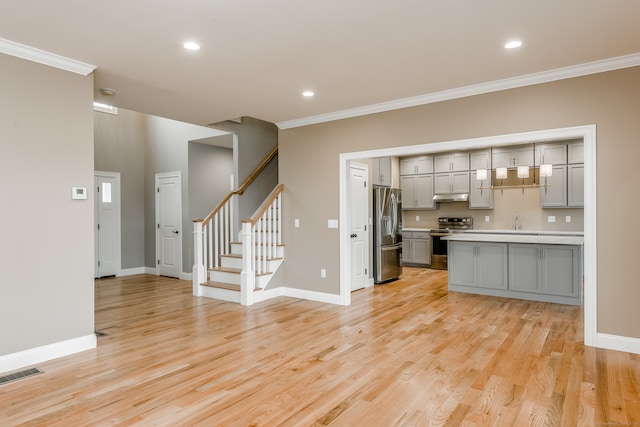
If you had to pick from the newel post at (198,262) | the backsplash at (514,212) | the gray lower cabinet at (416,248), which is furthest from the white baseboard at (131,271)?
the backsplash at (514,212)

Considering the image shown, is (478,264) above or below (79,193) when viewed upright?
below

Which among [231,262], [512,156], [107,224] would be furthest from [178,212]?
[512,156]

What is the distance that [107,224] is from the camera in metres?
7.70

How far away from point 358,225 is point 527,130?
2.98m

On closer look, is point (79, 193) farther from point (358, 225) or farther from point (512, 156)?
point (512, 156)

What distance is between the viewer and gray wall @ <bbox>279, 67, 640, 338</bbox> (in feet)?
11.3

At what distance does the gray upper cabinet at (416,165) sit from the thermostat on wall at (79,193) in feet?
23.2

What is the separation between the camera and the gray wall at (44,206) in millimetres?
3131

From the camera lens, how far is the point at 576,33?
2930 mm

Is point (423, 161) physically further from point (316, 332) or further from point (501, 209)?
point (316, 332)

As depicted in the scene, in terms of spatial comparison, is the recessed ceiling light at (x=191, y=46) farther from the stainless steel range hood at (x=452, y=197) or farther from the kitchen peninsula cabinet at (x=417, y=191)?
the kitchen peninsula cabinet at (x=417, y=191)

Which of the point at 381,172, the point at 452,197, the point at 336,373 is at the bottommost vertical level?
the point at 336,373

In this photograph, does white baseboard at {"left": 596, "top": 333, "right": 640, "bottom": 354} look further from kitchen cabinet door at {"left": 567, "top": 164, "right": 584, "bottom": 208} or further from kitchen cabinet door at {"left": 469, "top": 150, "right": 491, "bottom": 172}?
kitchen cabinet door at {"left": 469, "top": 150, "right": 491, "bottom": 172}

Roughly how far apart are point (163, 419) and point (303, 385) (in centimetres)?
97
